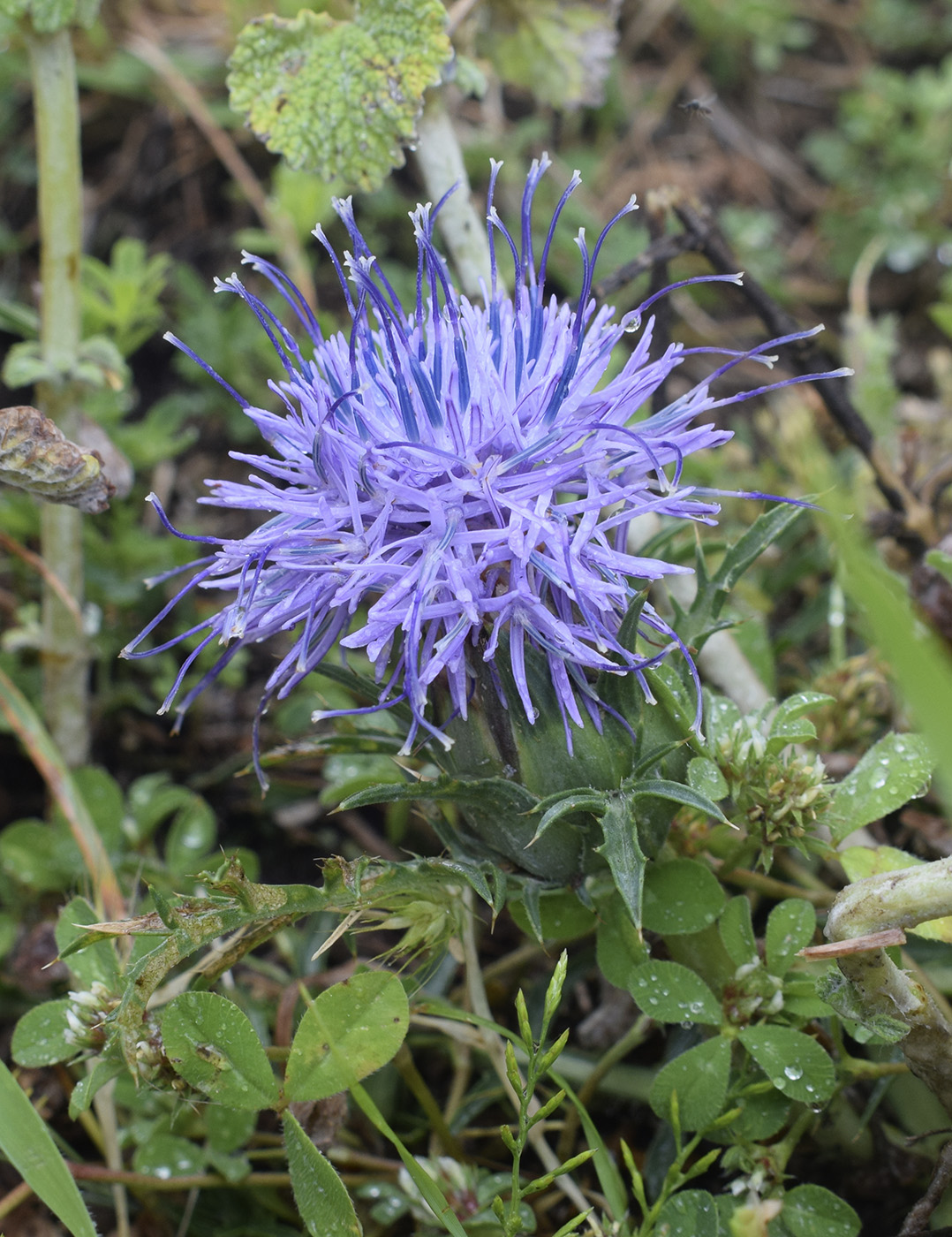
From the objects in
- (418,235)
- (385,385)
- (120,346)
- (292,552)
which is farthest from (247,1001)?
(120,346)

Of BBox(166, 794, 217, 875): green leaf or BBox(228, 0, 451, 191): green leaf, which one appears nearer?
BBox(228, 0, 451, 191): green leaf

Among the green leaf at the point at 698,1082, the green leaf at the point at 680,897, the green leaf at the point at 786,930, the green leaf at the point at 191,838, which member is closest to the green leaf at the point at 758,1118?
the green leaf at the point at 698,1082

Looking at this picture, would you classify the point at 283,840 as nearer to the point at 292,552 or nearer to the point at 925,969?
the point at 292,552

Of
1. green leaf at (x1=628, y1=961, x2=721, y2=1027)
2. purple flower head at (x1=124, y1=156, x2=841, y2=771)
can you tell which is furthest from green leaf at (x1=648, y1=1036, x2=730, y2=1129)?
purple flower head at (x1=124, y1=156, x2=841, y2=771)

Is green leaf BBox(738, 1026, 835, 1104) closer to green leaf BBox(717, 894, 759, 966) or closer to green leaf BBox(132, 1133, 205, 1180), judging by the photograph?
green leaf BBox(717, 894, 759, 966)

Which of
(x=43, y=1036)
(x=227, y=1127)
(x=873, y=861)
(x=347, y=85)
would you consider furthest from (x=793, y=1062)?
(x=347, y=85)

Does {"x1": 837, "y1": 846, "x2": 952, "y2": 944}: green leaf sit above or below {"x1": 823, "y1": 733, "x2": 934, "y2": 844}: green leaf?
below
